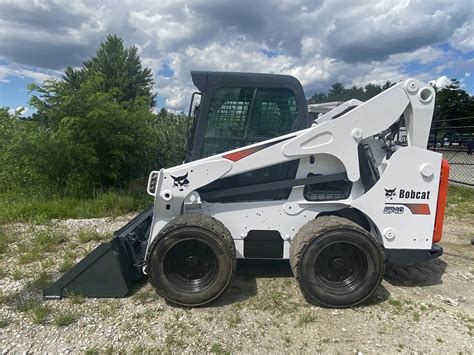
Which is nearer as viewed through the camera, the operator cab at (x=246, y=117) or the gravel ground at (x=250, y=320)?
the gravel ground at (x=250, y=320)

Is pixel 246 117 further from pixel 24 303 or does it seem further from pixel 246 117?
pixel 24 303

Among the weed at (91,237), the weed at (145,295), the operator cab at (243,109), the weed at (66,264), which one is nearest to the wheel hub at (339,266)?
the operator cab at (243,109)

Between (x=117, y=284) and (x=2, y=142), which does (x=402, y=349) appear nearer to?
(x=117, y=284)

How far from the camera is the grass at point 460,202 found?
720 cm

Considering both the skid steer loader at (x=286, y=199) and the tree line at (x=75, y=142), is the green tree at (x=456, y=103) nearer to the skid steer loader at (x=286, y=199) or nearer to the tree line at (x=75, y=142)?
the tree line at (x=75, y=142)

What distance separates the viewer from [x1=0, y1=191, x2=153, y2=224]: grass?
6.69 metres

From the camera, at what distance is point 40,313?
3.23 metres

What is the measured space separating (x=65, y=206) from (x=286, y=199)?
5.30 metres

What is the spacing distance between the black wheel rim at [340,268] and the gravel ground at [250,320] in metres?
0.24

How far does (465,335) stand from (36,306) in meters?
Result: 4.08

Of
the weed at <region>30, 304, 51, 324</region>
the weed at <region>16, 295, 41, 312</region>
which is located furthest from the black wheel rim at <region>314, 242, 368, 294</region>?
the weed at <region>16, 295, 41, 312</region>

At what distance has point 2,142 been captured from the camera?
764 cm

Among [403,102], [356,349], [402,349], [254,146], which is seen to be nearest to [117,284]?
[254,146]

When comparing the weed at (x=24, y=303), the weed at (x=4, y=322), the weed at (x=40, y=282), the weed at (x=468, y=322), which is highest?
the weed at (x=468, y=322)
